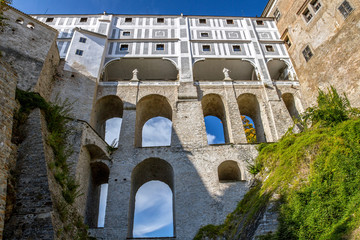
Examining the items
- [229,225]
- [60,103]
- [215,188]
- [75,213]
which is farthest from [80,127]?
[229,225]

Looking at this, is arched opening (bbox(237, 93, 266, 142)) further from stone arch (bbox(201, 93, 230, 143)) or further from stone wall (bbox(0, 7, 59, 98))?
stone wall (bbox(0, 7, 59, 98))

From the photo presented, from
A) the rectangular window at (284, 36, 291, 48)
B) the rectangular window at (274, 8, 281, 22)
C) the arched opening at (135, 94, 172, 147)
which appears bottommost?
the arched opening at (135, 94, 172, 147)

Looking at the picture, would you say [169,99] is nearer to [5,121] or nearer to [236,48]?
[236,48]

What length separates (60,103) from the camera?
14.3 metres

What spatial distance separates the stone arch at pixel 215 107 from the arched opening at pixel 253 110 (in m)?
1.40

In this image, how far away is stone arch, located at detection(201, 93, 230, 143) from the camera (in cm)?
1689

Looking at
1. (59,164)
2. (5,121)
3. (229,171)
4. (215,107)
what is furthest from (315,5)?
(5,121)

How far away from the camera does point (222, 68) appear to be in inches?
817

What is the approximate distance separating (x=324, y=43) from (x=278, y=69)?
4.58 m

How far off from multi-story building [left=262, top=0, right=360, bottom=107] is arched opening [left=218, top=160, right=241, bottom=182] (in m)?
7.17

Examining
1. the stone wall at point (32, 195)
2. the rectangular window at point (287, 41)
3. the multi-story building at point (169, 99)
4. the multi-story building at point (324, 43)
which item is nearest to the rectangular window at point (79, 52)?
the multi-story building at point (169, 99)

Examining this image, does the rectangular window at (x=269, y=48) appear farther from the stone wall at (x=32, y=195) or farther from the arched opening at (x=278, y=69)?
the stone wall at (x=32, y=195)

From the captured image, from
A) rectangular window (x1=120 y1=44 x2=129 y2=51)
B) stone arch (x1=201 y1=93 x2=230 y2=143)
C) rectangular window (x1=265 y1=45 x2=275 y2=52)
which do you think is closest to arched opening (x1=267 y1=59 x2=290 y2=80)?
rectangular window (x1=265 y1=45 x2=275 y2=52)

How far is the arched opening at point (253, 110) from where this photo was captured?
1688cm
